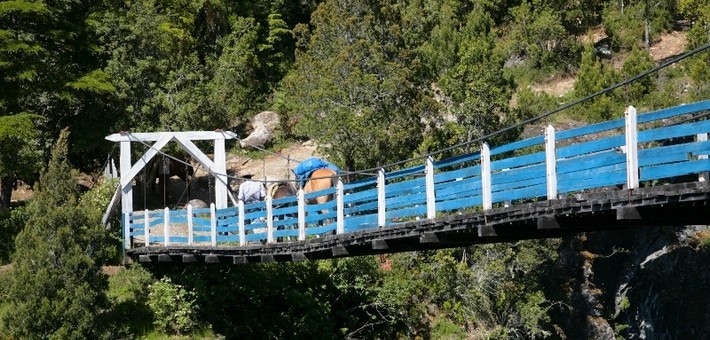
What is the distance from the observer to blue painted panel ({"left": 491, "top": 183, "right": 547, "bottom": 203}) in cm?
1257

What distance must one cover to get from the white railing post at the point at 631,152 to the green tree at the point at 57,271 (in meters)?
11.8

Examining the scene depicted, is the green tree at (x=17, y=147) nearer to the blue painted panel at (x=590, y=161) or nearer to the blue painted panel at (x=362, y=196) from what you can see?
the blue painted panel at (x=362, y=196)

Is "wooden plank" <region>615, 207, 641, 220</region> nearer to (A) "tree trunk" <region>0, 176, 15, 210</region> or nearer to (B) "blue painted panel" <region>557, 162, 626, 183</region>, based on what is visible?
(B) "blue painted panel" <region>557, 162, 626, 183</region>

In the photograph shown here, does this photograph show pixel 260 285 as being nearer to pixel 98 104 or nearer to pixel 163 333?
pixel 163 333

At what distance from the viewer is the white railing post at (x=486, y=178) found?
13188 millimetres

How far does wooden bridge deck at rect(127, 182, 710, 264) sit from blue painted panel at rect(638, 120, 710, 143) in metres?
0.57

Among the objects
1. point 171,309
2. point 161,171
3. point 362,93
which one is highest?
point 362,93

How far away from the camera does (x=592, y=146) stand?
39.1ft

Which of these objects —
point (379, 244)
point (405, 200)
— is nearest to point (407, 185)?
point (405, 200)

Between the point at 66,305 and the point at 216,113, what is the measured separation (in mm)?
13322

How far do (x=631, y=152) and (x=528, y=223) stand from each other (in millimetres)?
1758

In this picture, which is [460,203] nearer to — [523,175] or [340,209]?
[523,175]

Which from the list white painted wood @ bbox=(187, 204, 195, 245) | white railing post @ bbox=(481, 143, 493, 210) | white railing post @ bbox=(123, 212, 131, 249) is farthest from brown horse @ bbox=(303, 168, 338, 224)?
white railing post @ bbox=(481, 143, 493, 210)

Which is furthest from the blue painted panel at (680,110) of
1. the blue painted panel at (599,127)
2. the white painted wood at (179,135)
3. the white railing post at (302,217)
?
the white painted wood at (179,135)
